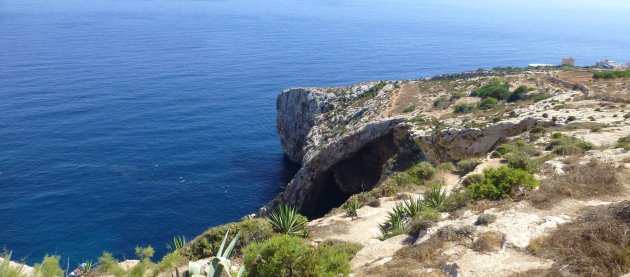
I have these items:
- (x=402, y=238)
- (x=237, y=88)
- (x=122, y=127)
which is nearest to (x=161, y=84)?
(x=237, y=88)

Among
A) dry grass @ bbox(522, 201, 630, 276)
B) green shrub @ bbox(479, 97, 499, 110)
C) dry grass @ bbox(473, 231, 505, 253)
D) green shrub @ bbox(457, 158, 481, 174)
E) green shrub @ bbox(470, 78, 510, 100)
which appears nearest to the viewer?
dry grass @ bbox(522, 201, 630, 276)

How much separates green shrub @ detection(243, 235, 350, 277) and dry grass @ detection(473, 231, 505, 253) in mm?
3899

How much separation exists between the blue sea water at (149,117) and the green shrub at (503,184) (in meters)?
33.3

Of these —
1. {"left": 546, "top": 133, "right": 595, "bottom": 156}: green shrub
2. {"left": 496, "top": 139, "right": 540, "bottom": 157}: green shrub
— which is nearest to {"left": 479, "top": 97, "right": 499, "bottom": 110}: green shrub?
{"left": 496, "top": 139, "right": 540, "bottom": 157}: green shrub

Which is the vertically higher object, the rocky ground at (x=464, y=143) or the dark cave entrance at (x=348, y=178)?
the rocky ground at (x=464, y=143)

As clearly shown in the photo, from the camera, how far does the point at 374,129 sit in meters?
44.1

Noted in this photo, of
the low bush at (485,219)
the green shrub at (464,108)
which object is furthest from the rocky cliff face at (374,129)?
the low bush at (485,219)

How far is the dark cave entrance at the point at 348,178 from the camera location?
1842 inches

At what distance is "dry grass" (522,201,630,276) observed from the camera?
9.91 metres

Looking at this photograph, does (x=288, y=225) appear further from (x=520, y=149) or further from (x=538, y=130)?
(x=538, y=130)

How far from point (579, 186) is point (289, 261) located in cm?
1156

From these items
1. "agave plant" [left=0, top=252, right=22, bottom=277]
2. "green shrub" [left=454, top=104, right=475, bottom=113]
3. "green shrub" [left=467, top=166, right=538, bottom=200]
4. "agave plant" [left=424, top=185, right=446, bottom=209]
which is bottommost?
"green shrub" [left=454, top=104, right=475, bottom=113]

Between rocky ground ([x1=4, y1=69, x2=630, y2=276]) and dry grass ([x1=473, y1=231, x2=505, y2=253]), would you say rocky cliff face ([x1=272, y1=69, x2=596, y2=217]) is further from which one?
dry grass ([x1=473, y1=231, x2=505, y2=253])

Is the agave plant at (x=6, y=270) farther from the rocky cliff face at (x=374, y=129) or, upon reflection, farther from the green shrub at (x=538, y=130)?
the rocky cliff face at (x=374, y=129)
